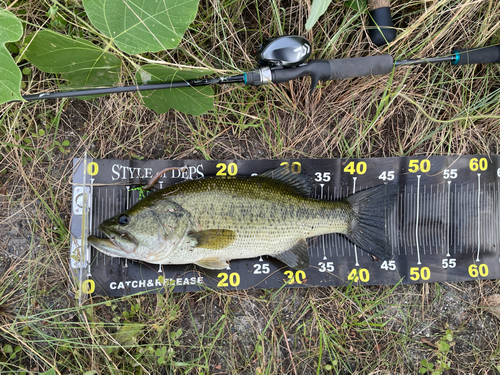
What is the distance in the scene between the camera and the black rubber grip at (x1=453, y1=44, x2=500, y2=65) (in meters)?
2.75

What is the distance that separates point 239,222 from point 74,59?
67.0 inches

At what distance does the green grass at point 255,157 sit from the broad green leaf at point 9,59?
1071 millimetres

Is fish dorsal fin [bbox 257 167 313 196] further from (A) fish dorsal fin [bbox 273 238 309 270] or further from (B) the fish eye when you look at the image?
(B) the fish eye

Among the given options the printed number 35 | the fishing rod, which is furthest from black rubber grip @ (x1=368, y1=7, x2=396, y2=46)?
the printed number 35

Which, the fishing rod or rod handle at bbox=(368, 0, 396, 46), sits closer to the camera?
the fishing rod

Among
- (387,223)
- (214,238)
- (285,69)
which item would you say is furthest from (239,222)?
(387,223)

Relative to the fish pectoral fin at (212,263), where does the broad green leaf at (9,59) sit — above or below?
above

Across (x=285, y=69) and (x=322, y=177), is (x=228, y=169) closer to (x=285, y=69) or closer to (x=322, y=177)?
(x=322, y=177)

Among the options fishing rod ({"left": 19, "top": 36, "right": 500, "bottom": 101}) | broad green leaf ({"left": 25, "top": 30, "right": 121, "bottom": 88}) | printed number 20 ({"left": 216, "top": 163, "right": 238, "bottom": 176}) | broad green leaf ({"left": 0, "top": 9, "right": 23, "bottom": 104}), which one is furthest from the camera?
printed number 20 ({"left": 216, "top": 163, "right": 238, "bottom": 176})

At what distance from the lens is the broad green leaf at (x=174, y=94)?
242cm

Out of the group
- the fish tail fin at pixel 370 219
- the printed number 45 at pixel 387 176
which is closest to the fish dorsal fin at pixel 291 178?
the fish tail fin at pixel 370 219

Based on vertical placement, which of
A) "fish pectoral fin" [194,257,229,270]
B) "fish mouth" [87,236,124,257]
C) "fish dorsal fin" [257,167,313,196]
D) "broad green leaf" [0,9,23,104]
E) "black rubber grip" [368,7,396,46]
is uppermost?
"black rubber grip" [368,7,396,46]

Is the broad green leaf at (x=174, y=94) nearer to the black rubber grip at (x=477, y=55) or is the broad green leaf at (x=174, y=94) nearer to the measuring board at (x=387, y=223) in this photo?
the measuring board at (x=387, y=223)

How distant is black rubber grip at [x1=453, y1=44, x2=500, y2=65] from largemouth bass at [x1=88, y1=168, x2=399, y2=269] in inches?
51.5
